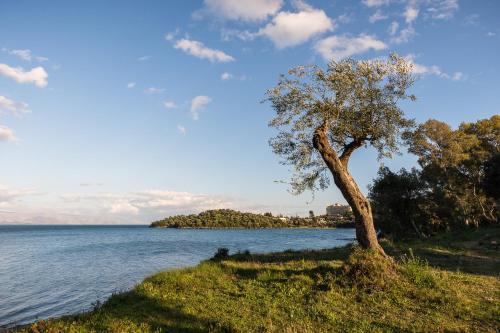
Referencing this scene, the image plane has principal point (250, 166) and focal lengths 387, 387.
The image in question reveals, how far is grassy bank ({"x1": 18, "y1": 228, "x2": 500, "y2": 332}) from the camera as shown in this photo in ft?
43.2

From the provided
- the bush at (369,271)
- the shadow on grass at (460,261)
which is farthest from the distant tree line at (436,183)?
the bush at (369,271)

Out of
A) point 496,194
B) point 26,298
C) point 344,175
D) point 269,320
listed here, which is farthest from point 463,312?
point 496,194

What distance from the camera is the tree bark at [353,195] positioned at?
23.4 m

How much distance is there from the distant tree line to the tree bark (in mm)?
39752

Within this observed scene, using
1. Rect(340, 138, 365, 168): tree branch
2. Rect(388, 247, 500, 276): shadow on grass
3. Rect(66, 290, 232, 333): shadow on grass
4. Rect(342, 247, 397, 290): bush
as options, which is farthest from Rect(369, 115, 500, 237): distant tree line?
Rect(66, 290, 232, 333): shadow on grass

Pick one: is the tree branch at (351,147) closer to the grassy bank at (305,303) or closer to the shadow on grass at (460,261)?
the grassy bank at (305,303)

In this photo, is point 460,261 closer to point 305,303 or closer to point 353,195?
point 353,195

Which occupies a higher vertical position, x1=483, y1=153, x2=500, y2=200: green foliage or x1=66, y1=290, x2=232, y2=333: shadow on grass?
x1=483, y1=153, x2=500, y2=200: green foliage

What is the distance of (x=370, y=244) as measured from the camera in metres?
23.0

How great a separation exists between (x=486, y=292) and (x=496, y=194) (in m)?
41.9

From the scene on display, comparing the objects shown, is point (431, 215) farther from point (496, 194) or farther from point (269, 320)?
point (269, 320)

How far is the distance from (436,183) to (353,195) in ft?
157

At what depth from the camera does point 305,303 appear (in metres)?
15.8

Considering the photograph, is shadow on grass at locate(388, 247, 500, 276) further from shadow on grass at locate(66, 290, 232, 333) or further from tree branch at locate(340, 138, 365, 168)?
shadow on grass at locate(66, 290, 232, 333)
